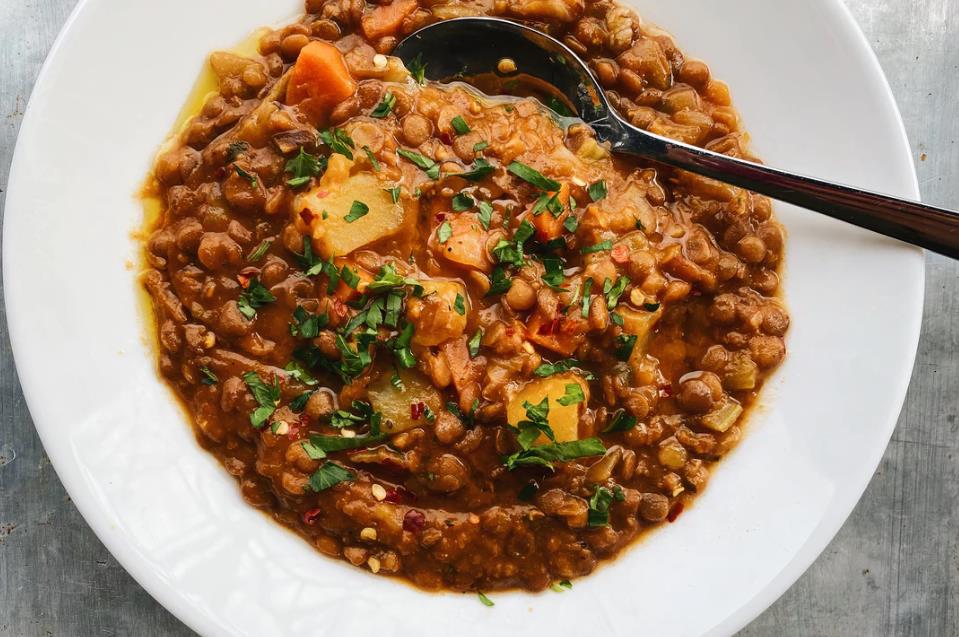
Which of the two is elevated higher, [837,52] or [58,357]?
[837,52]

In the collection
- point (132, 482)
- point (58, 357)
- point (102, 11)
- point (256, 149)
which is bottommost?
point (132, 482)

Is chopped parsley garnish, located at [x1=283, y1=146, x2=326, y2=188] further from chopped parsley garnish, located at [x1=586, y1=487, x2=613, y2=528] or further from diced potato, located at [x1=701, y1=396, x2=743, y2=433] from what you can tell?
diced potato, located at [x1=701, y1=396, x2=743, y2=433]

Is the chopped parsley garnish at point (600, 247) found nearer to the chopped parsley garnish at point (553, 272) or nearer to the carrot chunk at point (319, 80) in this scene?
the chopped parsley garnish at point (553, 272)

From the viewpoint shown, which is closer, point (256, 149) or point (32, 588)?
point (256, 149)

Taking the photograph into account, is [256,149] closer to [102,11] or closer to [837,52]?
[102,11]

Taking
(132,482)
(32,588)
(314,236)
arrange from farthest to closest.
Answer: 1. (32,588)
2. (132,482)
3. (314,236)

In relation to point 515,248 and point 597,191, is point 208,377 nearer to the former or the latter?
point 515,248

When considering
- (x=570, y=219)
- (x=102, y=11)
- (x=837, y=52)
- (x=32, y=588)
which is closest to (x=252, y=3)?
(x=102, y=11)
